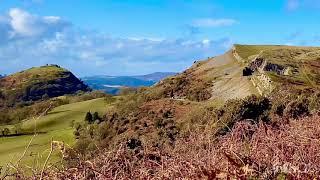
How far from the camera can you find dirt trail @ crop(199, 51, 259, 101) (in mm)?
60781

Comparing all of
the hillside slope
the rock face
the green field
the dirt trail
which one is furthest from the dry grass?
the green field

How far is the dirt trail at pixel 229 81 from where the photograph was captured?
6078 cm

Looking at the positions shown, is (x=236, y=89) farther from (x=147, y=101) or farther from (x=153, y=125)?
(x=147, y=101)

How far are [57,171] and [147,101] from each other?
71.5 meters

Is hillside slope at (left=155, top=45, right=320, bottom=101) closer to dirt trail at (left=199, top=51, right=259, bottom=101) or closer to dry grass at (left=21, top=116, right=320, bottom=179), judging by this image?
dirt trail at (left=199, top=51, right=259, bottom=101)

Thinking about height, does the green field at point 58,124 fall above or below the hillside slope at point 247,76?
below

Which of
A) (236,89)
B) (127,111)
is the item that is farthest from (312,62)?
(127,111)

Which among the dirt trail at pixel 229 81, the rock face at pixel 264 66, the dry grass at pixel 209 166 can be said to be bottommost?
the dirt trail at pixel 229 81

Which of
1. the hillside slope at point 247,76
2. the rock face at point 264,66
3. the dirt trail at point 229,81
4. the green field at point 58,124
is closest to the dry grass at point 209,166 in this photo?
the hillside slope at point 247,76

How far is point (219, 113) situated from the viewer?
45.2 meters

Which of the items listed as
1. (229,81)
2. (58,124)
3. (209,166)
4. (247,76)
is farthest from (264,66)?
(209,166)

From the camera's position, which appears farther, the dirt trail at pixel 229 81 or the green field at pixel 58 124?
the green field at pixel 58 124

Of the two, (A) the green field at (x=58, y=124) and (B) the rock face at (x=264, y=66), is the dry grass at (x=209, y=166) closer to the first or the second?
(B) the rock face at (x=264, y=66)

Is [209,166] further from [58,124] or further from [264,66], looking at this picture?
[58,124]
